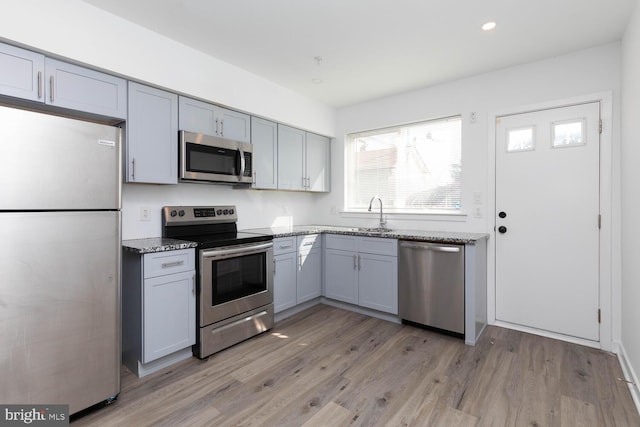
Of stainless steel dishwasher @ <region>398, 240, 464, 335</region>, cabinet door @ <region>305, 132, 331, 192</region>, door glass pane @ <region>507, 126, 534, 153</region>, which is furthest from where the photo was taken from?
cabinet door @ <region>305, 132, 331, 192</region>

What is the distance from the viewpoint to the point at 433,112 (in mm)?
3512

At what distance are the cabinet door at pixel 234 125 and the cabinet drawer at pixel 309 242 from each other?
1197mm

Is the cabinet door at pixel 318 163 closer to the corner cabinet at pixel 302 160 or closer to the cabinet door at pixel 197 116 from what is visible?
the corner cabinet at pixel 302 160

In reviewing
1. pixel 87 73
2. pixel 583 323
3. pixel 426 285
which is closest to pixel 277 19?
pixel 87 73

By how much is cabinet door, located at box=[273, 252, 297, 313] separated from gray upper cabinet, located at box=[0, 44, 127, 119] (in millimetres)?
1841

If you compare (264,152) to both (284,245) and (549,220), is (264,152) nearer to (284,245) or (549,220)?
(284,245)

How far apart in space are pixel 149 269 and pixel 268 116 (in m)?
1.99

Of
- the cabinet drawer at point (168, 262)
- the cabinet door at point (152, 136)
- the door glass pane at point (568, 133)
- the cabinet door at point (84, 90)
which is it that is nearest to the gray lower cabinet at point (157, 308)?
the cabinet drawer at point (168, 262)

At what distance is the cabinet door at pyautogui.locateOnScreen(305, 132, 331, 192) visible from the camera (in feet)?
13.2

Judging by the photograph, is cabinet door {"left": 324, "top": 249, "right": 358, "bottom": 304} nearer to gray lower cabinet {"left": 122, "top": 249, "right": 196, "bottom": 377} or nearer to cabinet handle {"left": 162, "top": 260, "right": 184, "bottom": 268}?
gray lower cabinet {"left": 122, "top": 249, "right": 196, "bottom": 377}

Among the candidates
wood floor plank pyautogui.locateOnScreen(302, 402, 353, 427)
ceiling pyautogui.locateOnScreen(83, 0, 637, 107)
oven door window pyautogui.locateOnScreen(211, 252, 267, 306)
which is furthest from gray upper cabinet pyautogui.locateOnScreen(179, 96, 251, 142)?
wood floor plank pyautogui.locateOnScreen(302, 402, 353, 427)

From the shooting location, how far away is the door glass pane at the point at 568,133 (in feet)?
8.82

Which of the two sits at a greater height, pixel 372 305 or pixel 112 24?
pixel 112 24

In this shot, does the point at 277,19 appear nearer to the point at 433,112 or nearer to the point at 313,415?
the point at 433,112
